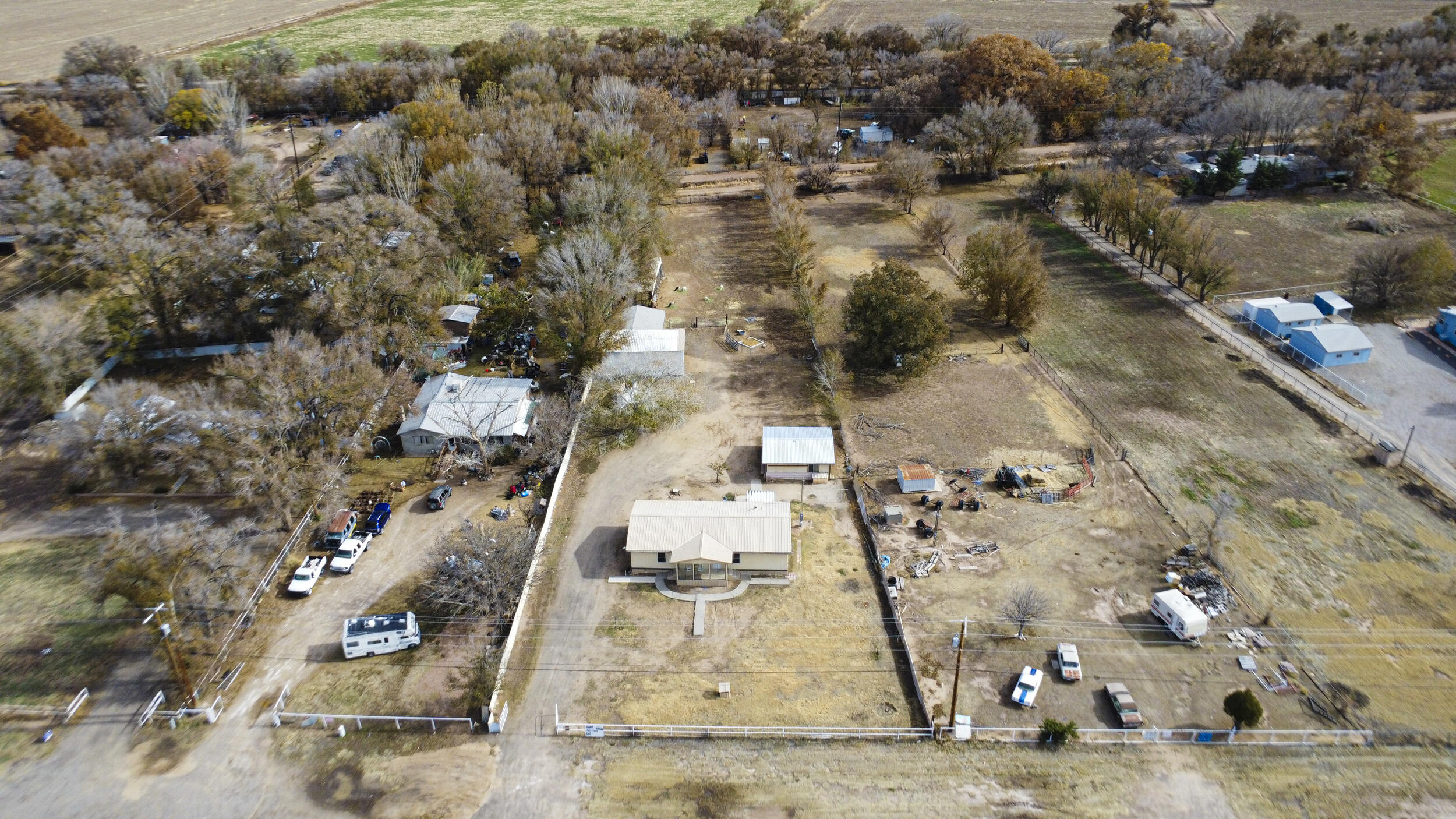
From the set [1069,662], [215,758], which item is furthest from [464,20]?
[1069,662]

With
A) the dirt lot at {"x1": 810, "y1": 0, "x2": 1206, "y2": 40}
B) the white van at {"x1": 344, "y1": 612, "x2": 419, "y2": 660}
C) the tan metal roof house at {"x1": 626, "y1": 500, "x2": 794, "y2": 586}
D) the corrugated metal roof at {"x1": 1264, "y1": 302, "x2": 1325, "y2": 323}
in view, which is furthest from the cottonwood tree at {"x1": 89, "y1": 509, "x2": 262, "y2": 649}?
the dirt lot at {"x1": 810, "y1": 0, "x2": 1206, "y2": 40}

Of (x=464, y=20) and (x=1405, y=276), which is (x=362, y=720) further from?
(x=464, y=20)

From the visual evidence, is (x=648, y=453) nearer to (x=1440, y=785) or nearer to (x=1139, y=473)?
(x=1139, y=473)

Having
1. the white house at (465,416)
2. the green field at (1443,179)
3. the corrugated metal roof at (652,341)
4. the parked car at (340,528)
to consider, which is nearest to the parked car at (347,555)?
the parked car at (340,528)

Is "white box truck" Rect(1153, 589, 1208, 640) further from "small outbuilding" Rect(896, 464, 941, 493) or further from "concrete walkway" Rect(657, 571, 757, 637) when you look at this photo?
"concrete walkway" Rect(657, 571, 757, 637)

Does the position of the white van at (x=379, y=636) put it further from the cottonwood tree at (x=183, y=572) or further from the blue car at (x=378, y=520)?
the blue car at (x=378, y=520)

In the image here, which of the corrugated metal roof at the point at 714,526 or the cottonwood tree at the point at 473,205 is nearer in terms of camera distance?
the corrugated metal roof at the point at 714,526
